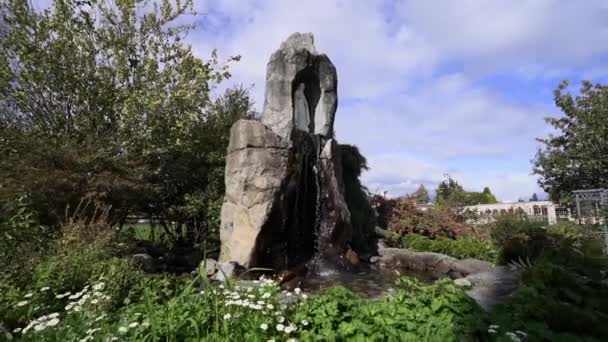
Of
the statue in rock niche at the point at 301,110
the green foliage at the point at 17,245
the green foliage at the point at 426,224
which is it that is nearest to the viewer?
the green foliage at the point at 17,245

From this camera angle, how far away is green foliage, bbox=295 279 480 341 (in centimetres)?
246

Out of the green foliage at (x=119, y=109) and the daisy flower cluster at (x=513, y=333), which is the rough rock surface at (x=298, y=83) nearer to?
the green foliage at (x=119, y=109)

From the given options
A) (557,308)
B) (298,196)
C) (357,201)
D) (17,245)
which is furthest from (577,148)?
(17,245)

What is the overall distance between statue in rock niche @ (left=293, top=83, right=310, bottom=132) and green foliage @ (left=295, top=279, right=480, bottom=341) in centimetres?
778

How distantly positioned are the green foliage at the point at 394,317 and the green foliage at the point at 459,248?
7.19 m

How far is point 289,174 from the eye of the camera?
27.4 ft

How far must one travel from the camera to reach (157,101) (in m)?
9.23

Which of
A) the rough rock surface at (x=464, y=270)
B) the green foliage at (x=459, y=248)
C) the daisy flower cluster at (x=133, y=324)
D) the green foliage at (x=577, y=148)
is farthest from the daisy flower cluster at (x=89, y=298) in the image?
the green foliage at (x=577, y=148)

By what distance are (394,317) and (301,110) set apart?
831 centimetres

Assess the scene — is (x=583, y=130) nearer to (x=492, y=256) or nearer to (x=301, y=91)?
(x=492, y=256)

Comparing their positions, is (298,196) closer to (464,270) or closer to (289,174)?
(289,174)

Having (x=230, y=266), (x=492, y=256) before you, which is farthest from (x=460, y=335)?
(x=492, y=256)

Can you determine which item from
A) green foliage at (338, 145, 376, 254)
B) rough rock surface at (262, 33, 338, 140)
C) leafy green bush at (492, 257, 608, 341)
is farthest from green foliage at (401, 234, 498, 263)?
leafy green bush at (492, 257, 608, 341)

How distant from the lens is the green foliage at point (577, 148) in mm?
12781
